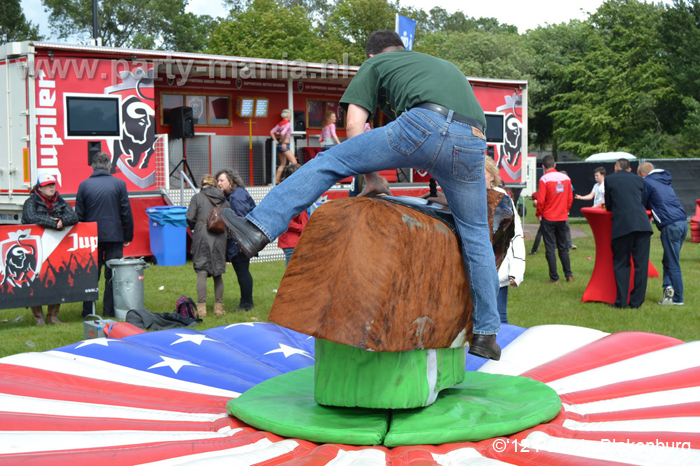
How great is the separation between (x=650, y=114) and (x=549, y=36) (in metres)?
11.9

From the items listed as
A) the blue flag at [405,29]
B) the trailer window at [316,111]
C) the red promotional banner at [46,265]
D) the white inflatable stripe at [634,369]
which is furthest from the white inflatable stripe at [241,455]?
the trailer window at [316,111]

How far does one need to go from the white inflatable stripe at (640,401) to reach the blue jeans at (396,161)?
1.27 m

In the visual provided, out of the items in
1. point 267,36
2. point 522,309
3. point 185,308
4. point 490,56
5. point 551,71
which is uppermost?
point 490,56

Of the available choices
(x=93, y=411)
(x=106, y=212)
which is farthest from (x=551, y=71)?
(x=93, y=411)

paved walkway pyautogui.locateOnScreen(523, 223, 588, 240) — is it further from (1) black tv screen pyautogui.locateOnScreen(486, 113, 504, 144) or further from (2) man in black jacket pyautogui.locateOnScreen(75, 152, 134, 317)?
(2) man in black jacket pyautogui.locateOnScreen(75, 152, 134, 317)

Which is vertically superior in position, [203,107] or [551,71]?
[551,71]

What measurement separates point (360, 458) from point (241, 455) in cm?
48

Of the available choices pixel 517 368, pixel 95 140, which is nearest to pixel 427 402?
pixel 517 368

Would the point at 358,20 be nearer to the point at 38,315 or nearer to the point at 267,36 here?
the point at 267,36

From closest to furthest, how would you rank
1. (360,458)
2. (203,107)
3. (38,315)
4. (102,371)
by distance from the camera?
(360,458), (102,371), (38,315), (203,107)

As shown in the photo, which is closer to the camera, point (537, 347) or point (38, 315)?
point (537, 347)

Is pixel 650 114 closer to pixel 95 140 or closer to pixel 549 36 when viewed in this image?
pixel 549 36

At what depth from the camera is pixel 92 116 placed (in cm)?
1230

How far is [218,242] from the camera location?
8727 mm
